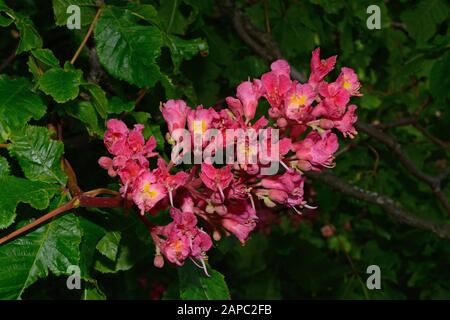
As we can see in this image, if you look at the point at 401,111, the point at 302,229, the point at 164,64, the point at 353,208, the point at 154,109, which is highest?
the point at 164,64

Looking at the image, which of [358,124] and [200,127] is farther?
[358,124]

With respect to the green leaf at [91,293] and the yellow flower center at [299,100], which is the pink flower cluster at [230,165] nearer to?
the yellow flower center at [299,100]

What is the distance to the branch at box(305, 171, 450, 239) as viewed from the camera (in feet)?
8.29

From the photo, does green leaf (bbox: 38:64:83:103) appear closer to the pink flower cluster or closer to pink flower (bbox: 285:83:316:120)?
the pink flower cluster

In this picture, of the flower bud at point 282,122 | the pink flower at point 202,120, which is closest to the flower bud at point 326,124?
the flower bud at point 282,122

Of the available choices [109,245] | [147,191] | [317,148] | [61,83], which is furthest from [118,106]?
[317,148]

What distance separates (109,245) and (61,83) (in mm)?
481

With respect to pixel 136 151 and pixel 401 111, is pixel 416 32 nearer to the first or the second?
pixel 401 111

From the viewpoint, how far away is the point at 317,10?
283 cm

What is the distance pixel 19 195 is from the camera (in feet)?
4.87

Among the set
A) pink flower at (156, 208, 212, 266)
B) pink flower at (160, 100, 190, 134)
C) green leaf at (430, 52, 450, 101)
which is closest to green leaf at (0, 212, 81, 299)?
pink flower at (156, 208, 212, 266)

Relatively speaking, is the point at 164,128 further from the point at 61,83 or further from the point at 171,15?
the point at 61,83

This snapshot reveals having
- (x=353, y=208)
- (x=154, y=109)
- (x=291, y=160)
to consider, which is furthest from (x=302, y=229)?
(x=291, y=160)

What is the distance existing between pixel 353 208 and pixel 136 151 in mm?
2273
